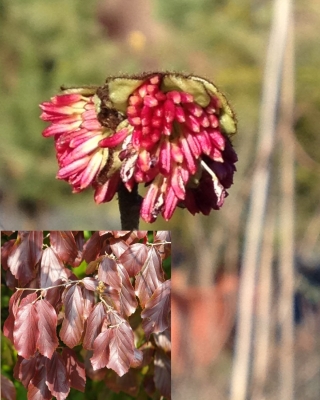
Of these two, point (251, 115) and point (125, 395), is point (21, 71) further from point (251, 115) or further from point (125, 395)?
point (125, 395)

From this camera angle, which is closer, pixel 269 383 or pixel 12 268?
pixel 12 268

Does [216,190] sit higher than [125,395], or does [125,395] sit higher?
[216,190]

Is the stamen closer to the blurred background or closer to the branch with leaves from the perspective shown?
the branch with leaves

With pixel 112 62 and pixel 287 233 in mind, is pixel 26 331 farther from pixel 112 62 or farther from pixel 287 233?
pixel 112 62

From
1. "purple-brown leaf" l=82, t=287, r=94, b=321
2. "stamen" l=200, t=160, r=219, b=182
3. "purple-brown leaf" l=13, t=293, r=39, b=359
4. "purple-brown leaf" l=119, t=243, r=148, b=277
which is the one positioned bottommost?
"purple-brown leaf" l=13, t=293, r=39, b=359

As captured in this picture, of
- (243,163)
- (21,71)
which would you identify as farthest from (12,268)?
(21,71)

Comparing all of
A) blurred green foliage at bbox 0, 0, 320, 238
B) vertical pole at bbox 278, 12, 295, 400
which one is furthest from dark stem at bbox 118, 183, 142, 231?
blurred green foliage at bbox 0, 0, 320, 238
